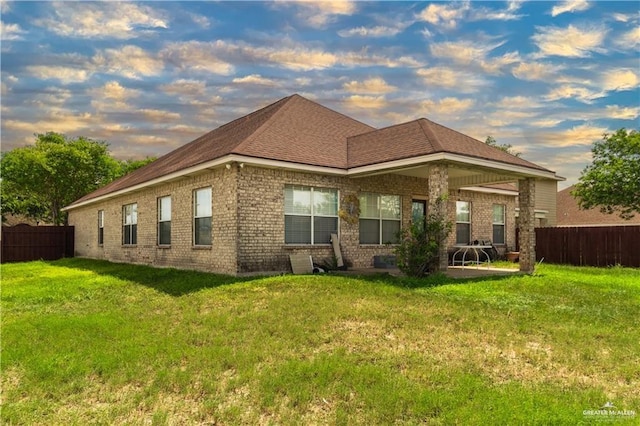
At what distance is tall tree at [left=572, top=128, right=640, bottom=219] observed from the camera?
3009 cm

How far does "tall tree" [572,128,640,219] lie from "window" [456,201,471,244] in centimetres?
1752

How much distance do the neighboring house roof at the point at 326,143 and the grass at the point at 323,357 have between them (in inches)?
162

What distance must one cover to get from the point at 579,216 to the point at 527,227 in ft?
97.4

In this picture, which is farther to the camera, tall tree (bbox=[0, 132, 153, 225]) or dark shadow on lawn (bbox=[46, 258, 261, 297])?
tall tree (bbox=[0, 132, 153, 225])

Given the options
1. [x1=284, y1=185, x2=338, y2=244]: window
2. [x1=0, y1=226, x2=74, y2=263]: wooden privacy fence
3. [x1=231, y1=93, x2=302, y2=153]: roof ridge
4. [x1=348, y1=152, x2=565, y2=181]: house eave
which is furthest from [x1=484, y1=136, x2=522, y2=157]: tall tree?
[x1=0, y1=226, x2=74, y2=263]: wooden privacy fence

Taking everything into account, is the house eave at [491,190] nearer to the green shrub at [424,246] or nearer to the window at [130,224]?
the green shrub at [424,246]

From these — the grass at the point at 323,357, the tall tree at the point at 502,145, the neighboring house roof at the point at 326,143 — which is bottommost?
the grass at the point at 323,357

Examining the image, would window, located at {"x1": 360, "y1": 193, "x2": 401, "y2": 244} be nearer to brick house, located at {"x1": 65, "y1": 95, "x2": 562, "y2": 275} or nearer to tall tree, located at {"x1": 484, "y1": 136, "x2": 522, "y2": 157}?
brick house, located at {"x1": 65, "y1": 95, "x2": 562, "y2": 275}

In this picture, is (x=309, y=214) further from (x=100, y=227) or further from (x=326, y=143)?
(x=100, y=227)

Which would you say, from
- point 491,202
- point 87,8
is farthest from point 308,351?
point 491,202

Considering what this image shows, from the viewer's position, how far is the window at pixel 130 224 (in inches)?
764

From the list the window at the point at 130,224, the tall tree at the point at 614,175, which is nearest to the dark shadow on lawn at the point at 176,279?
the window at the point at 130,224

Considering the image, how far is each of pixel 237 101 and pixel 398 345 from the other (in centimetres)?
2144

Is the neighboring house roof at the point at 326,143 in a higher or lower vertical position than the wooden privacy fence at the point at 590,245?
higher
